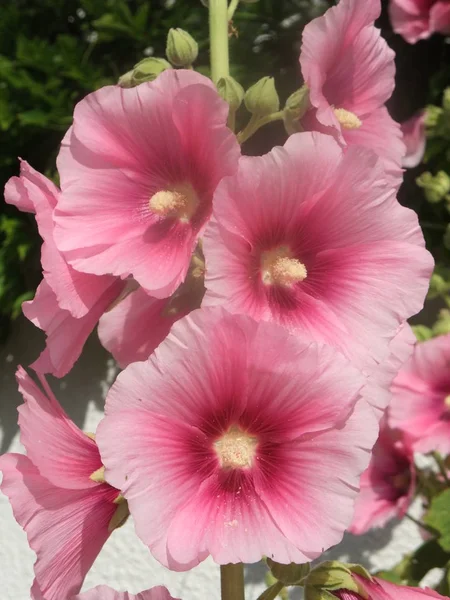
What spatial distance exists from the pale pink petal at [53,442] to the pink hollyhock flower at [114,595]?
2.9 inches

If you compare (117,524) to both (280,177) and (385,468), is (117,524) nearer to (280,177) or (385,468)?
(280,177)

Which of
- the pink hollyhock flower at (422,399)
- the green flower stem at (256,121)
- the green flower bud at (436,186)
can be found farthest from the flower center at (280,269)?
the green flower bud at (436,186)

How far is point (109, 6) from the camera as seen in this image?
1253mm

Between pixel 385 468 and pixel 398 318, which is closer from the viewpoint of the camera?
pixel 398 318

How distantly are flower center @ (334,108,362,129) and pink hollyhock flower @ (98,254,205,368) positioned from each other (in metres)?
0.19

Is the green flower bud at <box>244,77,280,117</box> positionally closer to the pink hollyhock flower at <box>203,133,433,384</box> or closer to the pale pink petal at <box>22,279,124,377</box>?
the pink hollyhock flower at <box>203,133,433,384</box>

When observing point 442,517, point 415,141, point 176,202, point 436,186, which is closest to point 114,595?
point 176,202

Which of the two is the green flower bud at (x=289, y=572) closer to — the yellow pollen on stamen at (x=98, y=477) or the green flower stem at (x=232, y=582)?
the green flower stem at (x=232, y=582)

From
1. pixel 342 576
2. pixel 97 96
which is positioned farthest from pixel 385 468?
pixel 97 96

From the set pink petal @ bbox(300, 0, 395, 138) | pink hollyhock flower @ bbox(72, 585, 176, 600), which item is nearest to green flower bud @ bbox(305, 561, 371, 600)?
pink hollyhock flower @ bbox(72, 585, 176, 600)

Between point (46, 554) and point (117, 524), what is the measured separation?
6 cm

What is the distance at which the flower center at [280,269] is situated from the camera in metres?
0.45

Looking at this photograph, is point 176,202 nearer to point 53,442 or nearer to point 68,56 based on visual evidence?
point 53,442

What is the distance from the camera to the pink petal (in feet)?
1.52
